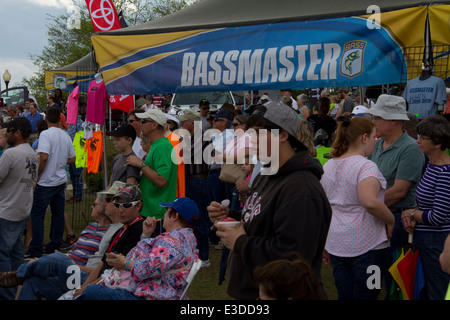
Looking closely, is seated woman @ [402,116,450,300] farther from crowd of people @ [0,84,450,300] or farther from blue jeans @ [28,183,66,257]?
blue jeans @ [28,183,66,257]

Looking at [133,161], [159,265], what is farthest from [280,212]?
[133,161]

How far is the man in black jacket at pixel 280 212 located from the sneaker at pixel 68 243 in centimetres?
597

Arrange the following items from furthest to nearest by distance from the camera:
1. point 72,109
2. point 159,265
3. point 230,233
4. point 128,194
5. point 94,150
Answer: point 72,109
point 94,150
point 128,194
point 159,265
point 230,233

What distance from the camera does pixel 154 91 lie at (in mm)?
6090

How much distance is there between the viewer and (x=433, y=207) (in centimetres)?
414

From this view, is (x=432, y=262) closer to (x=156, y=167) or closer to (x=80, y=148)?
(x=156, y=167)

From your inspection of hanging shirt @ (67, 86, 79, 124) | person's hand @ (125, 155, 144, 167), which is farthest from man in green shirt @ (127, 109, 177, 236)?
hanging shirt @ (67, 86, 79, 124)

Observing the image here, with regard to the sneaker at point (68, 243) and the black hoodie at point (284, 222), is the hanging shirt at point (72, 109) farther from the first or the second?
the black hoodie at point (284, 222)

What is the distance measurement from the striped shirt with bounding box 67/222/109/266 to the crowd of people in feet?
0.04

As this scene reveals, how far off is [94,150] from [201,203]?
7.70 ft

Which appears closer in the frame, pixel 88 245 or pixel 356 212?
pixel 356 212

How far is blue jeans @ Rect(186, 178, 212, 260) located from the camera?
278 inches
